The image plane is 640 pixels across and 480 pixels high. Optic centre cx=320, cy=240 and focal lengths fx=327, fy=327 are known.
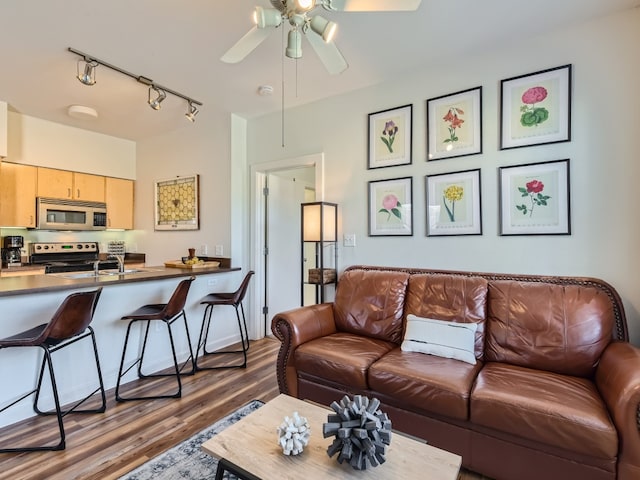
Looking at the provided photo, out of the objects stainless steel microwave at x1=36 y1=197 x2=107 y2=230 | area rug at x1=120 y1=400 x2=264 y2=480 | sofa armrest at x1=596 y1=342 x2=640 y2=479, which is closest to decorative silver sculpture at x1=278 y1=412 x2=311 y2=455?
area rug at x1=120 y1=400 x2=264 y2=480

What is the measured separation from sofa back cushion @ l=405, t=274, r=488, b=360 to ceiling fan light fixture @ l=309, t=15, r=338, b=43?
1.84 metres

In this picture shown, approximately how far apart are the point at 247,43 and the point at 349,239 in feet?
6.43

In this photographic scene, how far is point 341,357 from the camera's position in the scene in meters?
2.20

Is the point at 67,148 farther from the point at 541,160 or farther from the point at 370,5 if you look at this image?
the point at 541,160

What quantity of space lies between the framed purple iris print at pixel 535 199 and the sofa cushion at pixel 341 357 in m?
1.34

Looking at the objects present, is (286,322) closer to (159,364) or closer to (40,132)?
(159,364)

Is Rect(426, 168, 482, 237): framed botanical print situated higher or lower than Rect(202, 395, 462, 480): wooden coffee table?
higher

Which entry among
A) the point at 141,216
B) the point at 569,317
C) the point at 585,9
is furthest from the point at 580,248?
the point at 141,216

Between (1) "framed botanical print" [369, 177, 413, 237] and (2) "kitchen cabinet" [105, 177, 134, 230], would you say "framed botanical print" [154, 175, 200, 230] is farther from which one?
(1) "framed botanical print" [369, 177, 413, 237]

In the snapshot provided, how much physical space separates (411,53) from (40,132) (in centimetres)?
445

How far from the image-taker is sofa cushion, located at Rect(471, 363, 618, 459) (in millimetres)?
1424

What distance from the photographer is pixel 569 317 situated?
2.04m

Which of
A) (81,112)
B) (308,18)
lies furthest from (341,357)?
(81,112)

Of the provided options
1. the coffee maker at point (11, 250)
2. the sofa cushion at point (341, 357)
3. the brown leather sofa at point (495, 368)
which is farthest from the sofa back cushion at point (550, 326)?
the coffee maker at point (11, 250)
